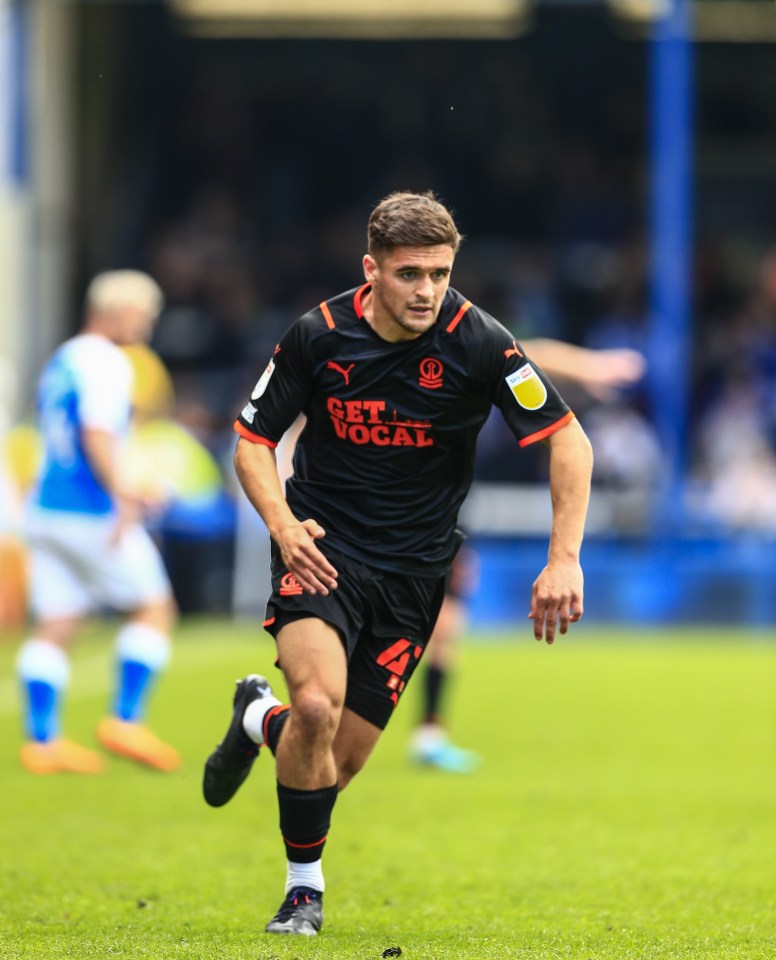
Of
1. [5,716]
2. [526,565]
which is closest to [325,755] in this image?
[5,716]

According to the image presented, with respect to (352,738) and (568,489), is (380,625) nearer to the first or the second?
(352,738)

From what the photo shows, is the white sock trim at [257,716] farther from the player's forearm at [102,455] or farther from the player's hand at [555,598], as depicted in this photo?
the player's forearm at [102,455]

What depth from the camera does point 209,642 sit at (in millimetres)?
15273

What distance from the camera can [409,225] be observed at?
16.2 ft

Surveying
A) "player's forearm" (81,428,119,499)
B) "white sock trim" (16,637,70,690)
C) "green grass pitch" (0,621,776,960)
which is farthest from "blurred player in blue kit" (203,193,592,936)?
"white sock trim" (16,637,70,690)

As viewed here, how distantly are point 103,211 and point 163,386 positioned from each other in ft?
28.2

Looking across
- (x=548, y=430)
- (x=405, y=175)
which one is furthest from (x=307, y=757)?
(x=405, y=175)

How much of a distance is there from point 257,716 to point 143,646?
3431 mm

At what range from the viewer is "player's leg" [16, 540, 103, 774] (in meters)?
8.55

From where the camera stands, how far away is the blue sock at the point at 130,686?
8.73 metres

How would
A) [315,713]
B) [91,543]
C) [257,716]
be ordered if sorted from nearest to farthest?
[315,713], [257,716], [91,543]

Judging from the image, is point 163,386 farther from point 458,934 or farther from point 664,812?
point 458,934

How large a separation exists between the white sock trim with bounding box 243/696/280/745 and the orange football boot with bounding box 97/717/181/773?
3.22 meters

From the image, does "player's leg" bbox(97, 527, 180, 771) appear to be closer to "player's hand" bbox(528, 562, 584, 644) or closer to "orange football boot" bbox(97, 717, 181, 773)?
"orange football boot" bbox(97, 717, 181, 773)
